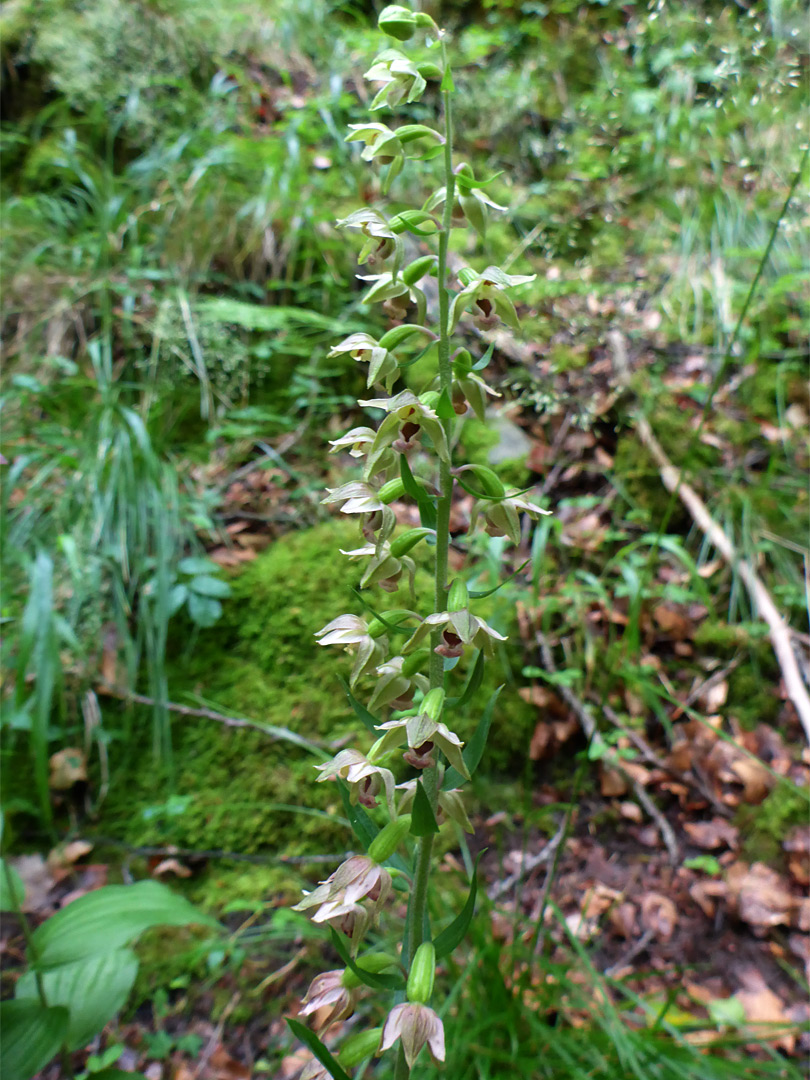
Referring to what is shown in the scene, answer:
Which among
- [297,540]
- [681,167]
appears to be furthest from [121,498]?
[681,167]

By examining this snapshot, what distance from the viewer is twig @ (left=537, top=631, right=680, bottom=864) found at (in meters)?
2.09

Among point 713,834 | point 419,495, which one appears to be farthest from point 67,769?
point 713,834

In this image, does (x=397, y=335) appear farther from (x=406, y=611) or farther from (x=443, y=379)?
(x=406, y=611)

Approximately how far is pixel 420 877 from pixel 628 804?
1493 millimetres

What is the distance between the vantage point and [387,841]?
880 millimetres

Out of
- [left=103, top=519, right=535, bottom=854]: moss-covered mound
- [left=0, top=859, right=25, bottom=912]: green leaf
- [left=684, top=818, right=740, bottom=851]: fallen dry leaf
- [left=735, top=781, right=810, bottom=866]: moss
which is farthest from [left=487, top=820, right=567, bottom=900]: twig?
[left=0, top=859, right=25, bottom=912]: green leaf

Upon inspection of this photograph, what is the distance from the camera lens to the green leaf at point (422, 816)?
2.67ft

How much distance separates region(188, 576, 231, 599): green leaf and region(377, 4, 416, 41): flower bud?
1737mm

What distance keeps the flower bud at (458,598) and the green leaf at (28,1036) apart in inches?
42.2

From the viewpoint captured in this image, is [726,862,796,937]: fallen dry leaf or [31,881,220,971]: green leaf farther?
[726,862,796,937]: fallen dry leaf

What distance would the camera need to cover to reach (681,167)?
3826 millimetres

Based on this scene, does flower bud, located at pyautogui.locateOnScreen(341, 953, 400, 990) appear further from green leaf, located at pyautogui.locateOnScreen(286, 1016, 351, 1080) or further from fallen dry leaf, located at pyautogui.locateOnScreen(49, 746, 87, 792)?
fallen dry leaf, located at pyautogui.locateOnScreen(49, 746, 87, 792)

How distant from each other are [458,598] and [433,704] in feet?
0.46

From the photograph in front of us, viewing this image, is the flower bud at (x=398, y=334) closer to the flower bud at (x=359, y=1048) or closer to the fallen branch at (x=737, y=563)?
the flower bud at (x=359, y=1048)
